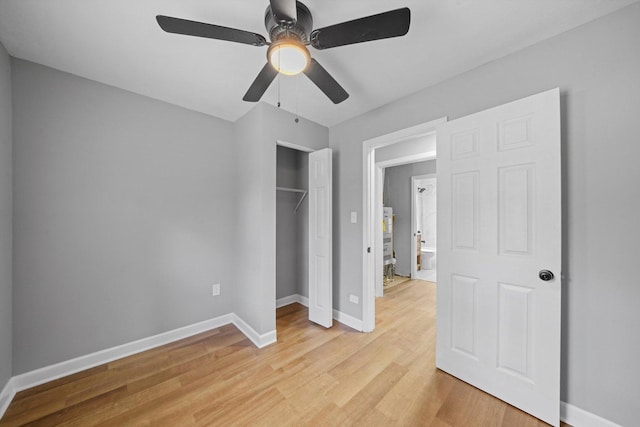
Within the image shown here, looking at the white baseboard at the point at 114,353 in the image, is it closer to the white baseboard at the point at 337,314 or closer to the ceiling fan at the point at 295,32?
the white baseboard at the point at 337,314

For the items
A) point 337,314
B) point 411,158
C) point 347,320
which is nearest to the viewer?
point 347,320

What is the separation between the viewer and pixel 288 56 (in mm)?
1284

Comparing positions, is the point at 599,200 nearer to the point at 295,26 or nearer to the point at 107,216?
the point at 295,26

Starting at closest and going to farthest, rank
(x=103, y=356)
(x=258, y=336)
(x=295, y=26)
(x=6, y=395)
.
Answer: (x=295, y=26) → (x=6, y=395) → (x=103, y=356) → (x=258, y=336)

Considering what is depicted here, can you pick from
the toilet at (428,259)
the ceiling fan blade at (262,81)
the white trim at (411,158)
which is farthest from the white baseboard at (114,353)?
the toilet at (428,259)

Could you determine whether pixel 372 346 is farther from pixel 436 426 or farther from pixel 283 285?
pixel 283 285

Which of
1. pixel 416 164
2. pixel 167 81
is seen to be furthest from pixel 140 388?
pixel 416 164

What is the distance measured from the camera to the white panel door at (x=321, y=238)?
2773 mm

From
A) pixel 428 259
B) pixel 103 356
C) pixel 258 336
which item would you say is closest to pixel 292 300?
pixel 258 336

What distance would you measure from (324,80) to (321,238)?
1.79m

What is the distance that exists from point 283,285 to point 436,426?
7.78ft

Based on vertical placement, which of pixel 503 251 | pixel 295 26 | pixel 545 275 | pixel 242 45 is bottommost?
pixel 545 275

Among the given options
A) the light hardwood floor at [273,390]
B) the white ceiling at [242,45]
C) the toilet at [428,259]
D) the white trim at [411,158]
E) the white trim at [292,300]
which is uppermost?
the white ceiling at [242,45]

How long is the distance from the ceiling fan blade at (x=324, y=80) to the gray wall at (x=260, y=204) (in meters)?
1.07
